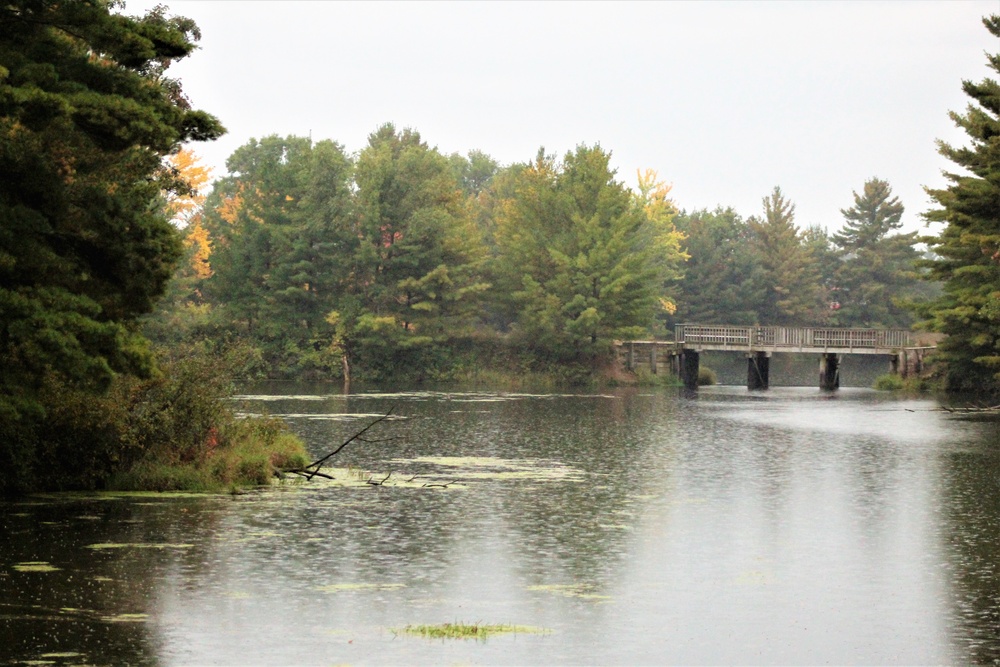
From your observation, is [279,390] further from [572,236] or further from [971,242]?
[971,242]

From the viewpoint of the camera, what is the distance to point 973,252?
76.6 meters

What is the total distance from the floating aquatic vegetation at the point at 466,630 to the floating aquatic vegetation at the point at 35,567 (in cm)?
592

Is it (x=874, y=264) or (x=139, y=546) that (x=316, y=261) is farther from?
(x=139, y=546)

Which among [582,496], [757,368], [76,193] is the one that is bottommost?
[582,496]

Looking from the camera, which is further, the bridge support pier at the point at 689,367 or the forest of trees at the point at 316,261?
the bridge support pier at the point at 689,367

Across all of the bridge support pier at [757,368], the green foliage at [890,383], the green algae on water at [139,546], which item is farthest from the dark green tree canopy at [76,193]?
the bridge support pier at [757,368]

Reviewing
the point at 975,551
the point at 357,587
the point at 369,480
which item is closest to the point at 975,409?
the point at 369,480

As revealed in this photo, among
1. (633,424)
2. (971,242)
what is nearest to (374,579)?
(633,424)

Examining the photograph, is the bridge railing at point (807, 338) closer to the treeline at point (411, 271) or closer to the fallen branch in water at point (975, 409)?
the treeline at point (411, 271)

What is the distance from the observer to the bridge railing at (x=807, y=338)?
99.4 metres

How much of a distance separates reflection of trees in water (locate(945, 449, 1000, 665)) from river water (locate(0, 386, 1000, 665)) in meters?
0.07

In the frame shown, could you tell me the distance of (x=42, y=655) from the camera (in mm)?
15188

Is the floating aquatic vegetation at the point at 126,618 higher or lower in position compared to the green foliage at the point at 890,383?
lower

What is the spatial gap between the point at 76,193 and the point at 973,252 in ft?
198
